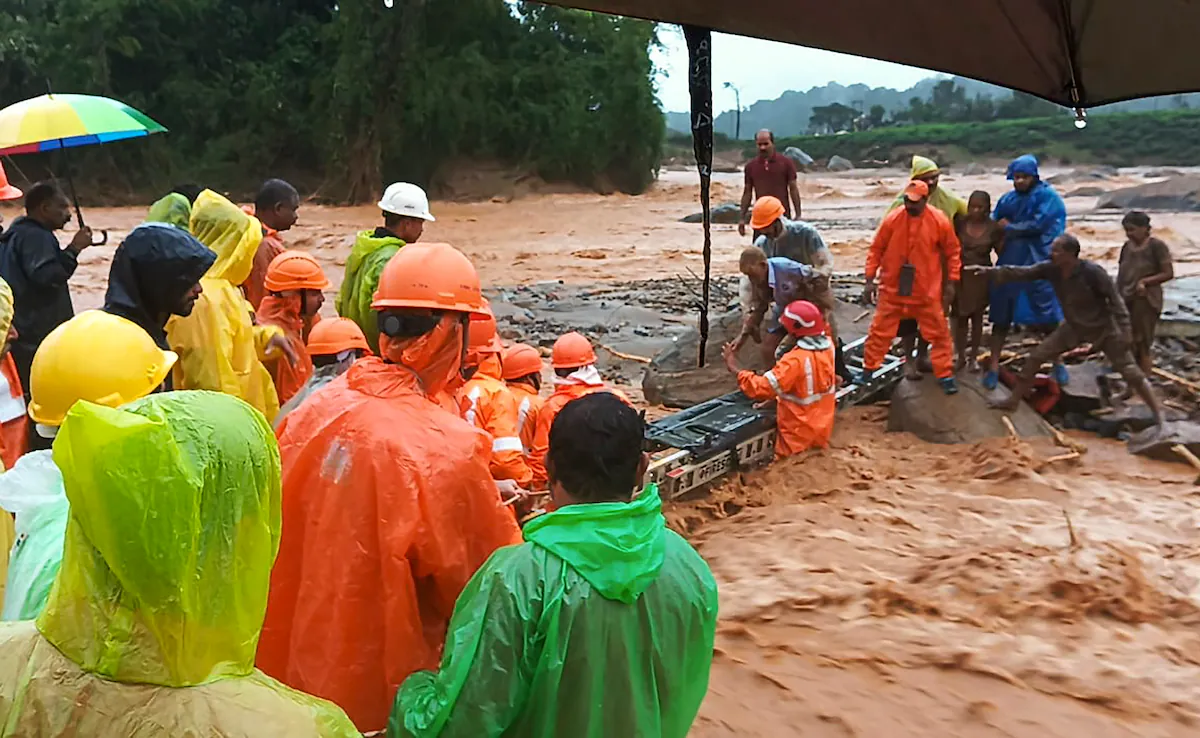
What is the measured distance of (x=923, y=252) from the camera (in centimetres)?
737

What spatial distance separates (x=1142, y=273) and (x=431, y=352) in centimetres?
655

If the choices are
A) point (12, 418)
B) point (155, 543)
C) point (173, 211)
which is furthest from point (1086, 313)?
point (155, 543)

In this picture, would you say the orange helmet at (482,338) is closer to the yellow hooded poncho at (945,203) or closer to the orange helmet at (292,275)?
the orange helmet at (292,275)

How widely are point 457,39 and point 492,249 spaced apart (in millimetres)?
10570

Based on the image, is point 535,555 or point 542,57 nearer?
point 535,555

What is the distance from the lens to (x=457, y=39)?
87.0 feet

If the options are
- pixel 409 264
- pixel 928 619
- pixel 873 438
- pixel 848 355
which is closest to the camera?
pixel 409 264

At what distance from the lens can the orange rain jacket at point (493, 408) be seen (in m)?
4.10

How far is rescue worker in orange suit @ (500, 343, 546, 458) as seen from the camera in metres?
4.75

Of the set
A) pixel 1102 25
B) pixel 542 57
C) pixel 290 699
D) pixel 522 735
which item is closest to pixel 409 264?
pixel 522 735

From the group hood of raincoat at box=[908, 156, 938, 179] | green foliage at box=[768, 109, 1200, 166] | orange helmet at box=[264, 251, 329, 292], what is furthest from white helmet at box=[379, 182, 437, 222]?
green foliage at box=[768, 109, 1200, 166]

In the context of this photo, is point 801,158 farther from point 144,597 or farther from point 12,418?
point 144,597

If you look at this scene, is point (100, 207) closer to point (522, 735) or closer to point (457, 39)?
point (457, 39)

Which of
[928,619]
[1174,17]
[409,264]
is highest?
[1174,17]
